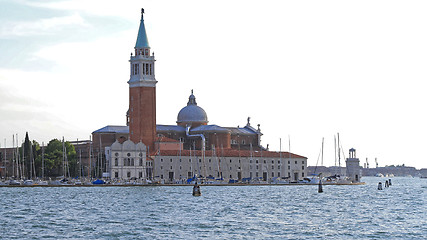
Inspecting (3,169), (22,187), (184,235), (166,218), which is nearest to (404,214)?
(166,218)

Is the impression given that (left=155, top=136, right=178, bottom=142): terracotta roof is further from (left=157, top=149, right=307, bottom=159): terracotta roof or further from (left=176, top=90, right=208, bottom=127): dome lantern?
(left=176, top=90, right=208, bottom=127): dome lantern

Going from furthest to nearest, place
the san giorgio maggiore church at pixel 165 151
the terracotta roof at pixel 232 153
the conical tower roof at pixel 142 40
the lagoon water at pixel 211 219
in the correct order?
1. the terracotta roof at pixel 232 153
2. the conical tower roof at pixel 142 40
3. the san giorgio maggiore church at pixel 165 151
4. the lagoon water at pixel 211 219

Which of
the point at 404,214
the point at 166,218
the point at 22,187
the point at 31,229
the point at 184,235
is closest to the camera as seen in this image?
the point at 184,235

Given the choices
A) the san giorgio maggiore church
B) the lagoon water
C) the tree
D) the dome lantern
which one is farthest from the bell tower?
the lagoon water

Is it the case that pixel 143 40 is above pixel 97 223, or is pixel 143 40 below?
above

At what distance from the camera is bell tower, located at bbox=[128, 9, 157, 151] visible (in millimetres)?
107062

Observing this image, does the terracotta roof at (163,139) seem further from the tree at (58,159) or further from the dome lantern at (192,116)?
the tree at (58,159)

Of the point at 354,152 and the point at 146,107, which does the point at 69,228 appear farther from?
the point at 354,152

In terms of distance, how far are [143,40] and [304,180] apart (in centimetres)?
2748

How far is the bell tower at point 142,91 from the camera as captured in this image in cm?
→ 10706

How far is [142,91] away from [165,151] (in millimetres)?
8171

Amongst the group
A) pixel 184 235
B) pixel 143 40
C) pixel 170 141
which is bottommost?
pixel 184 235

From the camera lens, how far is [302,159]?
388 ft

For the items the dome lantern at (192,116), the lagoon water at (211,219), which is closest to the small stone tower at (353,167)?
the dome lantern at (192,116)
